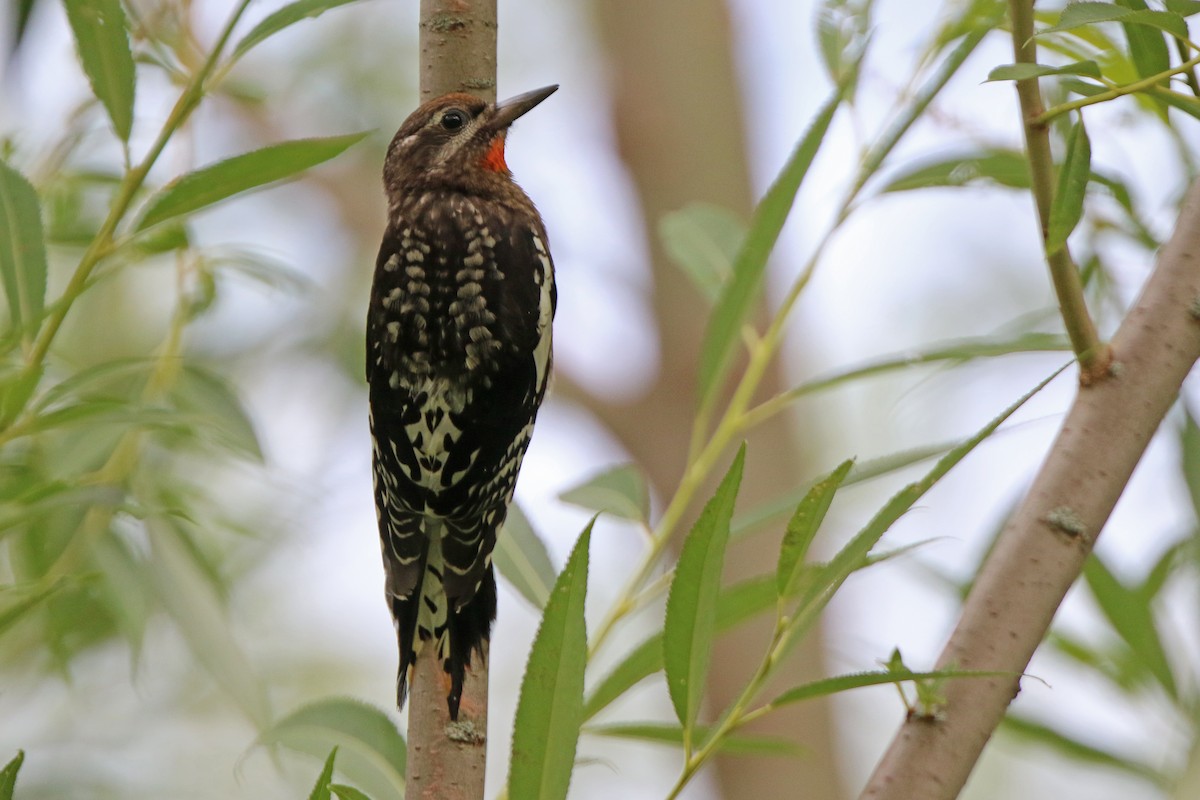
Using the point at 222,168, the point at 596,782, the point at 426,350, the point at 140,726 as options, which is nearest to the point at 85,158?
the point at 426,350

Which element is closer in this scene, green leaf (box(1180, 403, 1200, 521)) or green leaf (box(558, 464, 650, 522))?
green leaf (box(558, 464, 650, 522))

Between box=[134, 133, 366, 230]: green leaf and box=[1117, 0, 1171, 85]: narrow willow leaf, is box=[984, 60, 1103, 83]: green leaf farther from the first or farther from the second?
box=[134, 133, 366, 230]: green leaf

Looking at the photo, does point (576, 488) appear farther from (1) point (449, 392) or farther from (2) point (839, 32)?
(2) point (839, 32)

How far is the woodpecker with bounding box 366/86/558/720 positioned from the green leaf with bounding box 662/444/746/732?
49 centimetres

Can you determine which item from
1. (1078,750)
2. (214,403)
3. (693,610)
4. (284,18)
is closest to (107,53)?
(284,18)

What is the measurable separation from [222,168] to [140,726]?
311cm

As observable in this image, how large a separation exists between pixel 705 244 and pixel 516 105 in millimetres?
471

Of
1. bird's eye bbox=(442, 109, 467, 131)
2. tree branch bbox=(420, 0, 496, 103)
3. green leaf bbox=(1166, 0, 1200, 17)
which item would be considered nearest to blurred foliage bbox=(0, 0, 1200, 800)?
A: green leaf bbox=(1166, 0, 1200, 17)

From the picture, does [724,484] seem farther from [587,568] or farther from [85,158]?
[85,158]

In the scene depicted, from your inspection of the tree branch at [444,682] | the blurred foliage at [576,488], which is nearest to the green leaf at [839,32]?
the blurred foliage at [576,488]

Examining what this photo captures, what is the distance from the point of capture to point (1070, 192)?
49.5 inches

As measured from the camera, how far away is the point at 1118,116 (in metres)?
1.94

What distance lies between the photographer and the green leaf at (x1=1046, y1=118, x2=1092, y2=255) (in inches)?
48.6

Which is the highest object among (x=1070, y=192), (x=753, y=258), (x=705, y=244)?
(x=705, y=244)
